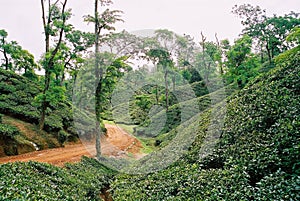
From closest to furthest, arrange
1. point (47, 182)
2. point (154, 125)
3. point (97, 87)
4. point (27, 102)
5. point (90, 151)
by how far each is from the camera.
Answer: point (47, 182) → point (97, 87) → point (90, 151) → point (27, 102) → point (154, 125)

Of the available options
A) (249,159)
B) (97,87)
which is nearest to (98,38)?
(97,87)

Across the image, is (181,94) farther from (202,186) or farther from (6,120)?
(202,186)

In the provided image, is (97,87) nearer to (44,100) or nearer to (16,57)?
(44,100)

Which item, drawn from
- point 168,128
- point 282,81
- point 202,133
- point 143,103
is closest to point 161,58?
point 143,103

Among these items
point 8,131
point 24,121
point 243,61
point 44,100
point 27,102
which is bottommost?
point 8,131

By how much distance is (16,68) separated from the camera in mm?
21734

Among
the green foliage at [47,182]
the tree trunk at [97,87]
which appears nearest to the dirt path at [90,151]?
the tree trunk at [97,87]

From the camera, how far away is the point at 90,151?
1488 centimetres

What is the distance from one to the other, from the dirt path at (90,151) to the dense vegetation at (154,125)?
747mm

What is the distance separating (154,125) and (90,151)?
8.97m

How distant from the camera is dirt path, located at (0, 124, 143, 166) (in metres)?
11.5

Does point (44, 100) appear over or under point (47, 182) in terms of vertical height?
over

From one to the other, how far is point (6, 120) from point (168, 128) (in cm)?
1278

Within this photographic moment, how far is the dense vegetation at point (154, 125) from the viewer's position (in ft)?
16.5
